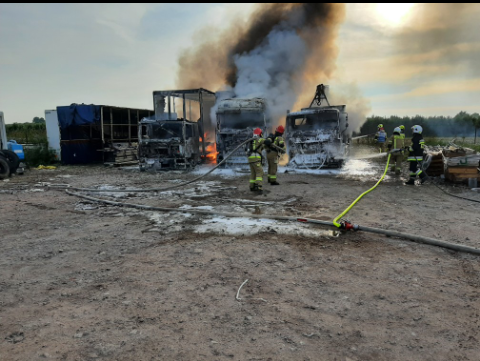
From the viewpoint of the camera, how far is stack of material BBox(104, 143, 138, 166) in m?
15.1

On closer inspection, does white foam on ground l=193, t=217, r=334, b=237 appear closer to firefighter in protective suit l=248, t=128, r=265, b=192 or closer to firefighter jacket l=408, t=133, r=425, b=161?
firefighter in protective suit l=248, t=128, r=265, b=192

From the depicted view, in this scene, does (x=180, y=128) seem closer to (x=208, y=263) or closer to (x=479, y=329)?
(x=208, y=263)

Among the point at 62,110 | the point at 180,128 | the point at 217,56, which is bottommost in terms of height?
the point at 180,128

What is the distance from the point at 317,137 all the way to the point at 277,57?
8077 millimetres

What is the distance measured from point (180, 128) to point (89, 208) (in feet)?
20.2

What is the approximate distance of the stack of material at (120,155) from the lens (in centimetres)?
1513

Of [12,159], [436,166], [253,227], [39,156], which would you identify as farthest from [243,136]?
[39,156]

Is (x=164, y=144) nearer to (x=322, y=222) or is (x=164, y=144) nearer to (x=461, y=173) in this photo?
(x=322, y=222)

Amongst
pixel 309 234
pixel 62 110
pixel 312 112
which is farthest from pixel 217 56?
pixel 309 234

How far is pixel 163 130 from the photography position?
12453 mm

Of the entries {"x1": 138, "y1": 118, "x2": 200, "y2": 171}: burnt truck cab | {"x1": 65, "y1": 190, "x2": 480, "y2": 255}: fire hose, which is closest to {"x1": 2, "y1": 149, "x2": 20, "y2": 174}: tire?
{"x1": 138, "y1": 118, "x2": 200, "y2": 171}: burnt truck cab

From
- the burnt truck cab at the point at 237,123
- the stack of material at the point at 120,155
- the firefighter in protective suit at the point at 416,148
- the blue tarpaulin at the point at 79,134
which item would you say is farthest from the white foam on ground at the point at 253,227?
the blue tarpaulin at the point at 79,134

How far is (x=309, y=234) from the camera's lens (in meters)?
4.81

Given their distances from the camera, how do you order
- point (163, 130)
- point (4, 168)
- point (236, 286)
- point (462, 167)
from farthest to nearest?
point (163, 130) < point (4, 168) < point (462, 167) < point (236, 286)
